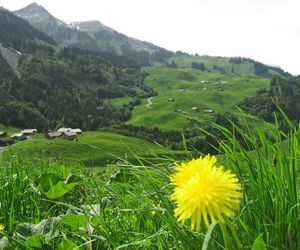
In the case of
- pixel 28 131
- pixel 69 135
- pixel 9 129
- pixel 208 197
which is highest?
pixel 208 197

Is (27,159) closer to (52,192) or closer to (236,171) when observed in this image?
(52,192)

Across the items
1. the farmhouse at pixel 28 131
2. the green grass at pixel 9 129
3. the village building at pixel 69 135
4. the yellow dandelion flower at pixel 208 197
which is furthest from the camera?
the green grass at pixel 9 129

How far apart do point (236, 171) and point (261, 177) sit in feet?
1.23

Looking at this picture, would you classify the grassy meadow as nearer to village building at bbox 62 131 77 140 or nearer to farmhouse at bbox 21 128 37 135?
village building at bbox 62 131 77 140

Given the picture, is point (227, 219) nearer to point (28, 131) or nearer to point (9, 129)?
point (28, 131)

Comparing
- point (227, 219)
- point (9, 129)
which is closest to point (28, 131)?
point (9, 129)

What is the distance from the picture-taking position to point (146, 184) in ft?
12.4

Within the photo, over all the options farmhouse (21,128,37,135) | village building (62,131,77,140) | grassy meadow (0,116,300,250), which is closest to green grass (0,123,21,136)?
farmhouse (21,128,37,135)

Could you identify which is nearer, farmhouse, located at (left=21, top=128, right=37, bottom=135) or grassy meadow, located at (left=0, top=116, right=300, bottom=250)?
grassy meadow, located at (left=0, top=116, right=300, bottom=250)

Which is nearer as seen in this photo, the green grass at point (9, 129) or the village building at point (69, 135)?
the village building at point (69, 135)

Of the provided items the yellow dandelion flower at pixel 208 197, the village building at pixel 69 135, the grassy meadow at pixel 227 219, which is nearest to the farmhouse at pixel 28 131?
the village building at pixel 69 135

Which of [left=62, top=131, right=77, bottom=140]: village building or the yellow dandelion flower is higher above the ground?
the yellow dandelion flower

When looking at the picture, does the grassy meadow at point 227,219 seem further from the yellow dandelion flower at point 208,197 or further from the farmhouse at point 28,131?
the farmhouse at point 28,131

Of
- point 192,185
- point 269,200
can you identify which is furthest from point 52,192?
point 192,185
